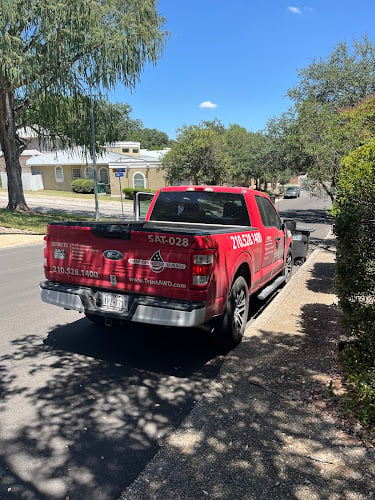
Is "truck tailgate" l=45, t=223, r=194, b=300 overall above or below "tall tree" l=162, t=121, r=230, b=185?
below

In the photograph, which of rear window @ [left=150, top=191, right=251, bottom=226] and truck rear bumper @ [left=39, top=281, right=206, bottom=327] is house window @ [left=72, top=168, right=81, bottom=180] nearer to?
rear window @ [left=150, top=191, right=251, bottom=226]

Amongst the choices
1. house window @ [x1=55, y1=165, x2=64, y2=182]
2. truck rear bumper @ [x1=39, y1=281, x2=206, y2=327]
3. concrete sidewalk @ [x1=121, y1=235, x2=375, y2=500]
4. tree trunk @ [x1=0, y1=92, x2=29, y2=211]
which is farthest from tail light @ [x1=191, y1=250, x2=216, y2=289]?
house window @ [x1=55, y1=165, x2=64, y2=182]

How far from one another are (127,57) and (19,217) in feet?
29.8

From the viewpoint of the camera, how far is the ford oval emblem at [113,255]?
399cm

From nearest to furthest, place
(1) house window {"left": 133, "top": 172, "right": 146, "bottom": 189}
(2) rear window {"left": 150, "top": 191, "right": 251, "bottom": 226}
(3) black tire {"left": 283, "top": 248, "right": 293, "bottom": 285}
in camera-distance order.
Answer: (2) rear window {"left": 150, "top": 191, "right": 251, "bottom": 226}
(3) black tire {"left": 283, "top": 248, "right": 293, "bottom": 285}
(1) house window {"left": 133, "top": 172, "right": 146, "bottom": 189}

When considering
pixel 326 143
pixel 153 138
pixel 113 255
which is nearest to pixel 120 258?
pixel 113 255

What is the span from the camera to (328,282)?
311 inches

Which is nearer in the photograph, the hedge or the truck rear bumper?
the truck rear bumper

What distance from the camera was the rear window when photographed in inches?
219

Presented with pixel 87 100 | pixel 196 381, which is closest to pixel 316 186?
pixel 196 381

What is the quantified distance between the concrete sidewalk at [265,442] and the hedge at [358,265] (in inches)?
13.3

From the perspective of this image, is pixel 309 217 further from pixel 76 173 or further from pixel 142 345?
pixel 76 173

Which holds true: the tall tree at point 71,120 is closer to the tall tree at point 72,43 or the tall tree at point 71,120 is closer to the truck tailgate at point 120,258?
the tall tree at point 72,43

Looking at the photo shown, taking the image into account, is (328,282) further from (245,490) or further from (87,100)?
(87,100)
